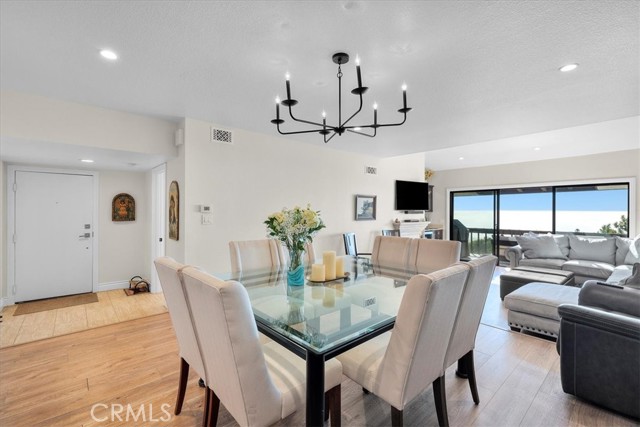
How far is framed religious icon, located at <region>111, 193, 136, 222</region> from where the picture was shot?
15.4 ft

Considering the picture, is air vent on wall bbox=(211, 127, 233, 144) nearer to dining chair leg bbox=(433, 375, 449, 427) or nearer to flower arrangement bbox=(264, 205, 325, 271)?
flower arrangement bbox=(264, 205, 325, 271)

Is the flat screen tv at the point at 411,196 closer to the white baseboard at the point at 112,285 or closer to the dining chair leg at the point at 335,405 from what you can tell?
the dining chair leg at the point at 335,405

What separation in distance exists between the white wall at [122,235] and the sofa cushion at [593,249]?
23.3 feet

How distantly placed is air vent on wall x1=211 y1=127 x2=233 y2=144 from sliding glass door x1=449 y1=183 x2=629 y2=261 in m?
6.19

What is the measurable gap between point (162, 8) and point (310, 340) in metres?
1.84

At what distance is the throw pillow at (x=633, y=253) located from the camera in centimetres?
430

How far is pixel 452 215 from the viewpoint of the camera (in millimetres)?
7777

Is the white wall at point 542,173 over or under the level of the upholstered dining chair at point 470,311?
over

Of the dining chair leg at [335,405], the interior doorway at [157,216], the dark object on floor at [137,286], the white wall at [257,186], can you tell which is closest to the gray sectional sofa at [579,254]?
the white wall at [257,186]

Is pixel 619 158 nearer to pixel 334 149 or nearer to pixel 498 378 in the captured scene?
pixel 334 149

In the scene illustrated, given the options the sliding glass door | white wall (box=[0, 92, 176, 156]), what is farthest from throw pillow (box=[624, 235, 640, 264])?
white wall (box=[0, 92, 176, 156])

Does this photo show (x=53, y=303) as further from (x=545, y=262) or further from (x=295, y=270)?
(x=545, y=262)

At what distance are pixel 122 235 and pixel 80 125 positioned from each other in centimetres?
243

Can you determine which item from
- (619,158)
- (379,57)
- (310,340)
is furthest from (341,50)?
(619,158)
